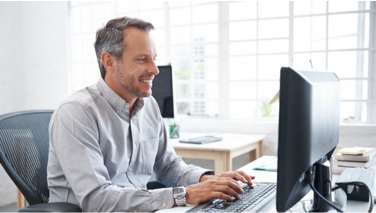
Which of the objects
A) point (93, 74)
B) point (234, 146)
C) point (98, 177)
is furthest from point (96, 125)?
point (93, 74)

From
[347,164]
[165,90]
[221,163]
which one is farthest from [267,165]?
[165,90]

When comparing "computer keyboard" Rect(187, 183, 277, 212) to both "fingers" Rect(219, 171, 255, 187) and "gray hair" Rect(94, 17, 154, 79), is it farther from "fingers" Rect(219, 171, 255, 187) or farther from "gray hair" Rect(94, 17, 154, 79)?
"gray hair" Rect(94, 17, 154, 79)

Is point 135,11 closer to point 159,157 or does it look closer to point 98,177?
point 159,157

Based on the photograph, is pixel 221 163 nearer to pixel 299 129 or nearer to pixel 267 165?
pixel 267 165

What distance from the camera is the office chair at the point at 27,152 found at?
4.59 ft

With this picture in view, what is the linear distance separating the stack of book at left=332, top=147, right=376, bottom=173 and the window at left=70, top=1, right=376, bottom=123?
1.51 metres

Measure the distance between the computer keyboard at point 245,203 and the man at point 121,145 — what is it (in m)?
0.02

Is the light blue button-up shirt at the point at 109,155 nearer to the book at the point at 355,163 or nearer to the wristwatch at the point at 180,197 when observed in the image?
the wristwatch at the point at 180,197

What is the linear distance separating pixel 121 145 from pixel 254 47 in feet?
7.17

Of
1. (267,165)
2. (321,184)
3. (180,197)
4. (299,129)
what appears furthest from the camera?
(267,165)

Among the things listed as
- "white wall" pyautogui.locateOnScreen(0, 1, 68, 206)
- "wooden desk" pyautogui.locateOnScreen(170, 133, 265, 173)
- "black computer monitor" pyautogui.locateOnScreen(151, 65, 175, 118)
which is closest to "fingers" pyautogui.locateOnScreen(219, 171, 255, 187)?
"wooden desk" pyautogui.locateOnScreen(170, 133, 265, 173)

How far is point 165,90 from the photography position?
9.53 feet

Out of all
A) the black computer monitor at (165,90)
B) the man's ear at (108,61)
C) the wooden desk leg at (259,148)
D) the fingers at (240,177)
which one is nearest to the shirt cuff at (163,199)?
the fingers at (240,177)

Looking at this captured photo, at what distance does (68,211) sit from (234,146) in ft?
5.09
